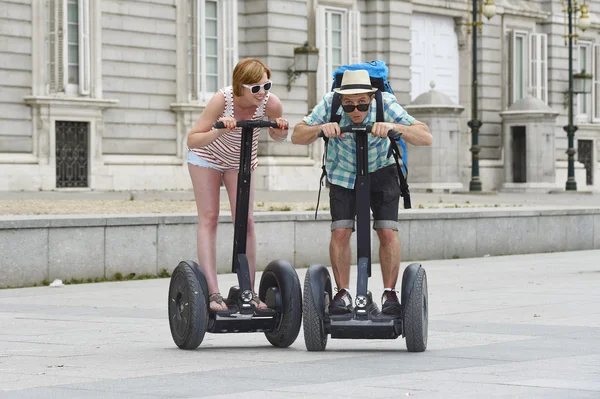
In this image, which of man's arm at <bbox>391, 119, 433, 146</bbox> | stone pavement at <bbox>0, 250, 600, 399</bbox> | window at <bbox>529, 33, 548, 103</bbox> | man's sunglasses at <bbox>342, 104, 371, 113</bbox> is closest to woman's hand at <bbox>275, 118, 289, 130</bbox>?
man's sunglasses at <bbox>342, 104, 371, 113</bbox>

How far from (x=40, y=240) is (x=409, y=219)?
5368mm

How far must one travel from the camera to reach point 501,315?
1051 cm

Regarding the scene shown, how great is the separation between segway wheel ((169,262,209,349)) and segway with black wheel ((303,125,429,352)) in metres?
0.61

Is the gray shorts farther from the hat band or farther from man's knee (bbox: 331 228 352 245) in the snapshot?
the hat band

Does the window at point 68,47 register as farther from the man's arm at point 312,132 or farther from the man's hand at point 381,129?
the man's hand at point 381,129

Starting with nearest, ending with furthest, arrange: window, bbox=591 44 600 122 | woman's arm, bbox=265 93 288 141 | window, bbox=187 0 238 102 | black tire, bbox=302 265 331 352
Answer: black tire, bbox=302 265 331 352 → woman's arm, bbox=265 93 288 141 → window, bbox=187 0 238 102 → window, bbox=591 44 600 122

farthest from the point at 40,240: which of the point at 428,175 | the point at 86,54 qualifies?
the point at 428,175

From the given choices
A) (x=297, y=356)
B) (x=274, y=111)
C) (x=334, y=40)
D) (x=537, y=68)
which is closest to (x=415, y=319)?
(x=297, y=356)

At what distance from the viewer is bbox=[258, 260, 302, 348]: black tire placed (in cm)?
832

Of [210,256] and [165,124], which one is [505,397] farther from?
[165,124]

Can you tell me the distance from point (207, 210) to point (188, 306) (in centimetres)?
74

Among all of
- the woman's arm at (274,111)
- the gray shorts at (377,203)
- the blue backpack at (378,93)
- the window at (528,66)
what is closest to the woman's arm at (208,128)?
the woman's arm at (274,111)

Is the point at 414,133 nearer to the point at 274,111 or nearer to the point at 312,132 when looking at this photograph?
the point at 312,132

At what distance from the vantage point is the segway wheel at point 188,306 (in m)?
8.21
